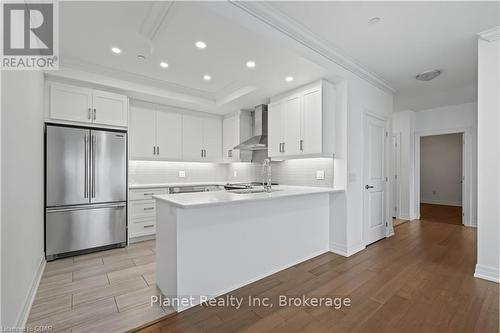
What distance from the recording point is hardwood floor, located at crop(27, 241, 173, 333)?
5.95 feet

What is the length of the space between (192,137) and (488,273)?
4.99 metres

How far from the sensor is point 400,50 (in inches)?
113

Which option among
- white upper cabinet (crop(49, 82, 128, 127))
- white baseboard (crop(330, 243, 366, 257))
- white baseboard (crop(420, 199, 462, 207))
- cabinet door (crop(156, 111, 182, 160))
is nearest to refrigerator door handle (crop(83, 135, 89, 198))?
white upper cabinet (crop(49, 82, 128, 127))

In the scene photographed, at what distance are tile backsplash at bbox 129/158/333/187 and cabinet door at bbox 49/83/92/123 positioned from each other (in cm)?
134

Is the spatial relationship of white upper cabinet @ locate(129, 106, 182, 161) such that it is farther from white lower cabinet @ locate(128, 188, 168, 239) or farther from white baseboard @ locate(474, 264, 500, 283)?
white baseboard @ locate(474, 264, 500, 283)

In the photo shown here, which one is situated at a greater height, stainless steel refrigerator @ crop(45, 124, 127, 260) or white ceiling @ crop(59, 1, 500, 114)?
white ceiling @ crop(59, 1, 500, 114)

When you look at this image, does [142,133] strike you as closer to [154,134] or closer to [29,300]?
[154,134]

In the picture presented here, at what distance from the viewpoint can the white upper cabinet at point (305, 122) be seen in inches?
129

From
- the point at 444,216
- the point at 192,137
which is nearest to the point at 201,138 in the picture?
the point at 192,137

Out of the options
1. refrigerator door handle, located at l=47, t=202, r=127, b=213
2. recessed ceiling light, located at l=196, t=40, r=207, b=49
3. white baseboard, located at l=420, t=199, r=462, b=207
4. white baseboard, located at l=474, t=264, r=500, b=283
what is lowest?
white baseboard, located at l=420, t=199, r=462, b=207

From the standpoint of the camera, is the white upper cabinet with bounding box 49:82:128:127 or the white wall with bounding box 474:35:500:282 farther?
the white upper cabinet with bounding box 49:82:128:127

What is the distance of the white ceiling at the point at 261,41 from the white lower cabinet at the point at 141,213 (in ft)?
6.24

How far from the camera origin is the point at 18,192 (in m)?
1.75

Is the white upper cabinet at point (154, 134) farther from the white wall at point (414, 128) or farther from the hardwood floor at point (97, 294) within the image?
the white wall at point (414, 128)
